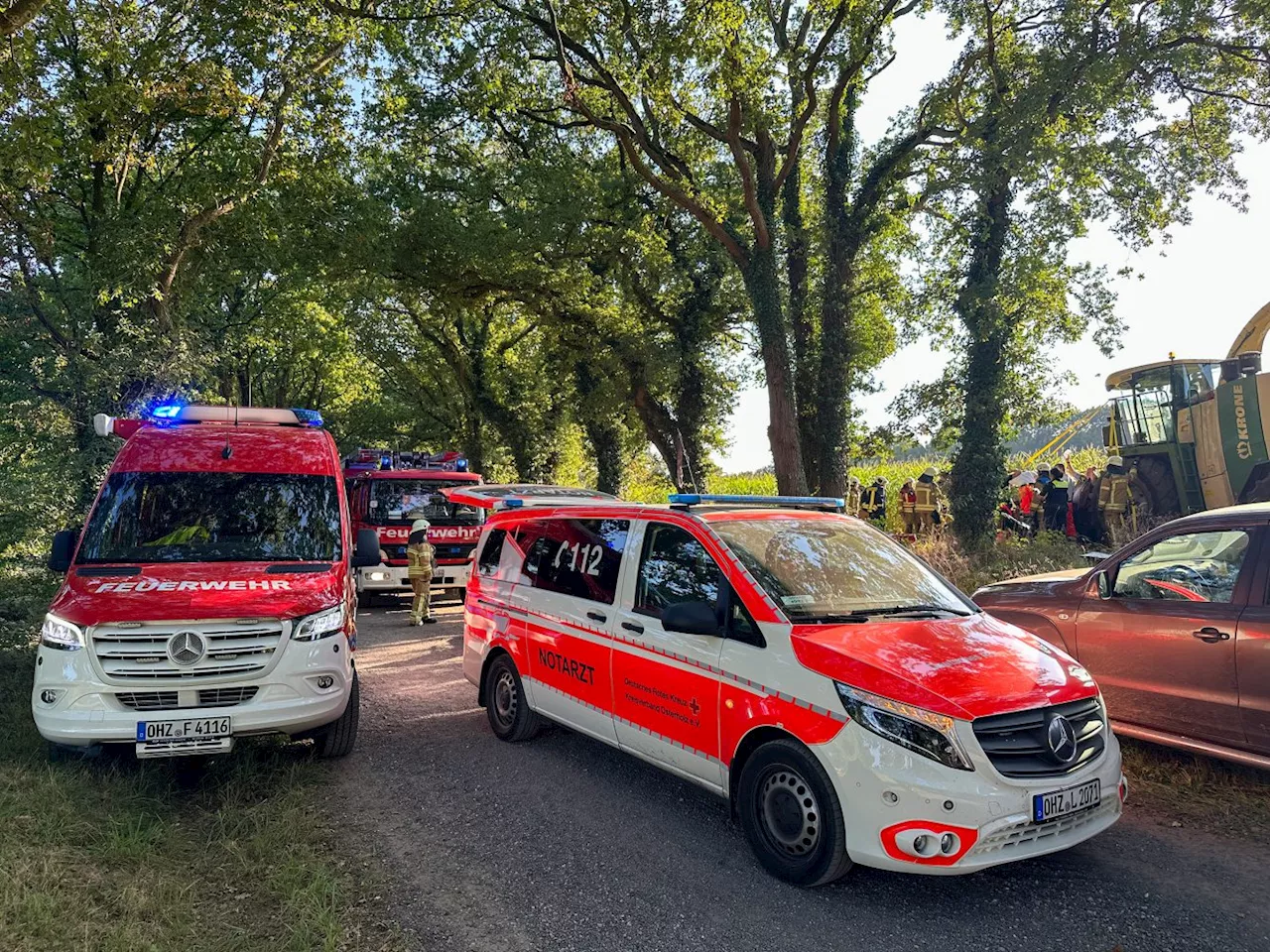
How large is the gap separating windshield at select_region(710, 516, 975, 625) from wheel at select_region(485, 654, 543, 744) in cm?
250

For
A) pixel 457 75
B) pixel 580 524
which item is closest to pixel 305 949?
pixel 580 524

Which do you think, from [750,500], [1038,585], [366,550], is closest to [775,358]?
[1038,585]

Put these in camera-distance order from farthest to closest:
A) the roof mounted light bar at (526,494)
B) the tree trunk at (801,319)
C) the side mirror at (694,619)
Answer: the tree trunk at (801,319) → the roof mounted light bar at (526,494) → the side mirror at (694,619)

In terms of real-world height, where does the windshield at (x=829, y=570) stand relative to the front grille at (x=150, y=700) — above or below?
above

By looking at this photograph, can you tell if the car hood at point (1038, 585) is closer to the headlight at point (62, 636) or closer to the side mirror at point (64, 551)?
the headlight at point (62, 636)

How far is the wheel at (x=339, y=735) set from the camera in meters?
5.78

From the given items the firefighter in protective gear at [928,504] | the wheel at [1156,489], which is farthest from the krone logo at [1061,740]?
the firefighter in protective gear at [928,504]

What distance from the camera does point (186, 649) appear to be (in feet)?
16.3

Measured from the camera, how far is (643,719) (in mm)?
4910

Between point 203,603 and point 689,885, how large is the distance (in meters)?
3.53

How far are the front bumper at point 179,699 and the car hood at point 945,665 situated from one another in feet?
10.9

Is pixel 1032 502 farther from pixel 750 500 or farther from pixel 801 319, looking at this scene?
pixel 750 500

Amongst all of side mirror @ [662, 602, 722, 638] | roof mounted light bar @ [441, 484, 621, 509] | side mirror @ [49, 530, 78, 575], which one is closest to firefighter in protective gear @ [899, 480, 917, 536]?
roof mounted light bar @ [441, 484, 621, 509]

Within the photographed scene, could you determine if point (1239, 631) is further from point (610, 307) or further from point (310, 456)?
point (610, 307)
